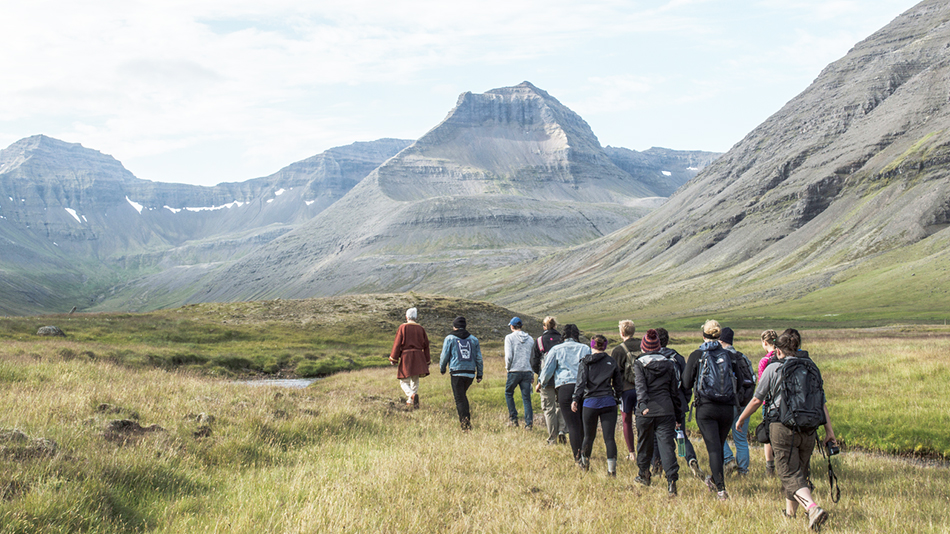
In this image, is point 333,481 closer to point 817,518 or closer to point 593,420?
point 593,420

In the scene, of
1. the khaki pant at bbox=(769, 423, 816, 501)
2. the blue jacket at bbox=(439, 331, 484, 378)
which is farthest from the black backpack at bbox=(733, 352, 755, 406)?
the blue jacket at bbox=(439, 331, 484, 378)

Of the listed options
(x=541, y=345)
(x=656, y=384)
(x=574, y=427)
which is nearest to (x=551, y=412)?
(x=541, y=345)

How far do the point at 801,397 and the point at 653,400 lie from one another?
2.54m

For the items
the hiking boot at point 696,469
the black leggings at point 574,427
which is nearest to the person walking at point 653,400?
the hiking boot at point 696,469

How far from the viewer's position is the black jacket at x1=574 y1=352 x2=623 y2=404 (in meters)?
10.9

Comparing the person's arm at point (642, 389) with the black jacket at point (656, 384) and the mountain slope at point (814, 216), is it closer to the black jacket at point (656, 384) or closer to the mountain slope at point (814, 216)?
the black jacket at point (656, 384)

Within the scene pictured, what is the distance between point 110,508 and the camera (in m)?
6.33

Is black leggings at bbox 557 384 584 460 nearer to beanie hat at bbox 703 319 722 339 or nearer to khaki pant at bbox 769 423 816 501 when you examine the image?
beanie hat at bbox 703 319 722 339

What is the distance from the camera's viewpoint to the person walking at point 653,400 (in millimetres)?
9930

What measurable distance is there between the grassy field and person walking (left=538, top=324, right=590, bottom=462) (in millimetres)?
559

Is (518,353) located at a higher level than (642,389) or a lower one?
lower

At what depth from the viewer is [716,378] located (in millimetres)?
9656

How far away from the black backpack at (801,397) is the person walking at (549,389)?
5.56 meters

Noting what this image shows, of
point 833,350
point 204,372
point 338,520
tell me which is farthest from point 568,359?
point 833,350
